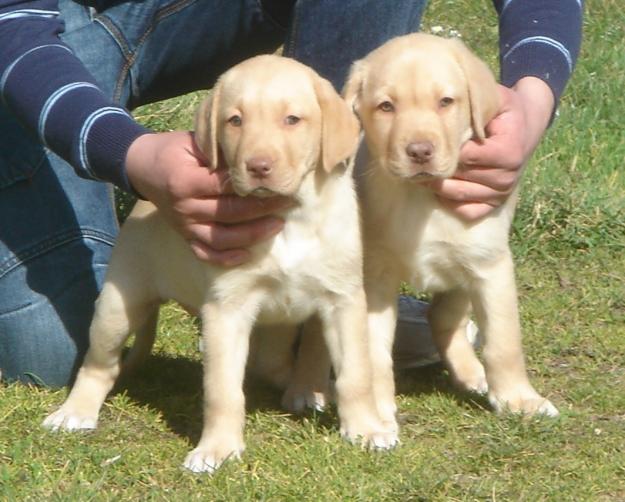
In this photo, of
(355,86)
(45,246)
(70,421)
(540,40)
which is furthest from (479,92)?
(45,246)

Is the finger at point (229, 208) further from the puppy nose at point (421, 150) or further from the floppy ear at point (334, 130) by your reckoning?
the puppy nose at point (421, 150)

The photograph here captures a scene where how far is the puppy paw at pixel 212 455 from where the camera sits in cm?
288

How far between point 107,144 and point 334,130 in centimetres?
51

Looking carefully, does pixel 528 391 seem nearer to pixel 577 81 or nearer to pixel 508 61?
pixel 508 61

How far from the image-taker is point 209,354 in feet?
9.68

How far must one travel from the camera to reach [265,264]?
296cm

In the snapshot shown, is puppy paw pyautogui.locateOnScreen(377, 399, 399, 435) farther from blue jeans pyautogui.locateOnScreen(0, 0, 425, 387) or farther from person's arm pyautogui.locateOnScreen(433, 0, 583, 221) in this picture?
blue jeans pyautogui.locateOnScreen(0, 0, 425, 387)

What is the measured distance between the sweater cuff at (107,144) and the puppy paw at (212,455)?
0.59 meters

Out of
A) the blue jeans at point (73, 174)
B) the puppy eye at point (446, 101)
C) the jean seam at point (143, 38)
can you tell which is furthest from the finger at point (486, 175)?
the jean seam at point (143, 38)

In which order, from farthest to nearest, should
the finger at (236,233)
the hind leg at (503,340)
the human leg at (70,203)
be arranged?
1. the human leg at (70,203)
2. the hind leg at (503,340)
3. the finger at (236,233)

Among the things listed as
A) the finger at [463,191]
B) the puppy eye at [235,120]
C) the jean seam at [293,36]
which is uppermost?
the puppy eye at [235,120]

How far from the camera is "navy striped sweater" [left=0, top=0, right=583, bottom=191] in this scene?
9.73ft

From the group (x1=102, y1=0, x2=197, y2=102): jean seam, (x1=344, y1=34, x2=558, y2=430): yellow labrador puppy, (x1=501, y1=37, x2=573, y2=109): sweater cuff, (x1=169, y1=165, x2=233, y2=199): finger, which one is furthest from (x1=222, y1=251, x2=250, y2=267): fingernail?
(x1=102, y1=0, x2=197, y2=102): jean seam

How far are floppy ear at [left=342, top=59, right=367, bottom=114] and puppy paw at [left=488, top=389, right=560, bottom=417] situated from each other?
78cm
